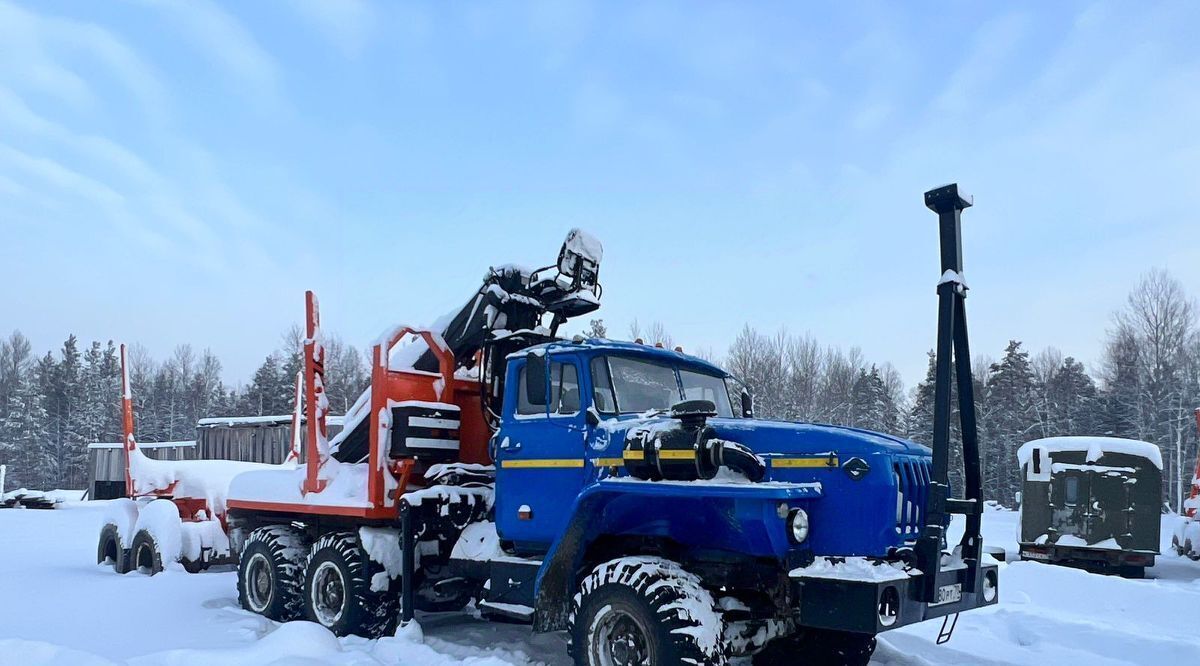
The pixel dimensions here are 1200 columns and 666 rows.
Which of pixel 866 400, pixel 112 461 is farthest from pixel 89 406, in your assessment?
pixel 866 400

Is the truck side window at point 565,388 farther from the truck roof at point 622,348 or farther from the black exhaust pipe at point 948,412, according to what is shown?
the black exhaust pipe at point 948,412

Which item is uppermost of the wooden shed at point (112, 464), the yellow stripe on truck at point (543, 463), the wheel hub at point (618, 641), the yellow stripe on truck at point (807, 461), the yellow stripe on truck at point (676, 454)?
the yellow stripe on truck at point (676, 454)

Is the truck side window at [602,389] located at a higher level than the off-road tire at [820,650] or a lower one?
higher

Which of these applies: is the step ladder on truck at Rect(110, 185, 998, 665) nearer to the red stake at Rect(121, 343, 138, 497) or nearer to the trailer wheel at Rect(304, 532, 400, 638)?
the trailer wheel at Rect(304, 532, 400, 638)

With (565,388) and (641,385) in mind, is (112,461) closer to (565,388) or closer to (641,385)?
(565,388)

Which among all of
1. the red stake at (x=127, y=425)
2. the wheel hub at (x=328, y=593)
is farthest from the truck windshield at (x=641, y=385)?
the red stake at (x=127, y=425)

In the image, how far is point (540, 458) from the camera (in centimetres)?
699

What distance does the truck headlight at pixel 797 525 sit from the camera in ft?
17.4

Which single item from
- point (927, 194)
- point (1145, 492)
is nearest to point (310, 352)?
point (927, 194)

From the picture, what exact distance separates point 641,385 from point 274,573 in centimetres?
460

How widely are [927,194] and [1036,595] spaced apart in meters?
7.05

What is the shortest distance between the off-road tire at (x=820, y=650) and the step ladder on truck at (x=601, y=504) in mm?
16

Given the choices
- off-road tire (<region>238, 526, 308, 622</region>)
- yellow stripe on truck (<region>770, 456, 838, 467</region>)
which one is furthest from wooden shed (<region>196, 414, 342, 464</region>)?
yellow stripe on truck (<region>770, 456, 838, 467</region>)

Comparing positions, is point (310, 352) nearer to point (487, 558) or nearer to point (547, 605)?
point (487, 558)
